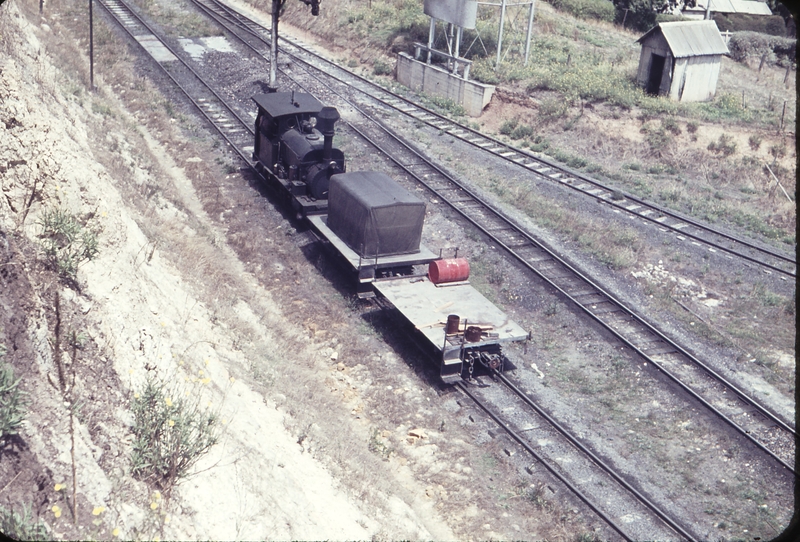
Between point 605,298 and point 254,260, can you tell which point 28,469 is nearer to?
point 254,260

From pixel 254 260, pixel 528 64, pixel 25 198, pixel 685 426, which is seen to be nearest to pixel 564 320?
pixel 685 426

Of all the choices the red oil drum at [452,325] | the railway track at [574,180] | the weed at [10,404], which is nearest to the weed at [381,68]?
the railway track at [574,180]

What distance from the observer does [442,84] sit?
33.7m

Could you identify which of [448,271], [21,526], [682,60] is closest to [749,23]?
[682,60]

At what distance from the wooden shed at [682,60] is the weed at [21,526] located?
30925 mm

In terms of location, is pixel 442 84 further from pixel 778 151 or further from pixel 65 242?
pixel 65 242

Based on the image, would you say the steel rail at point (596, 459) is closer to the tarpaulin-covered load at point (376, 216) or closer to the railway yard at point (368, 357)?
the railway yard at point (368, 357)

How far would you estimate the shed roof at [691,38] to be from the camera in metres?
31.1

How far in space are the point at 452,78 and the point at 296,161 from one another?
1529 centimetres

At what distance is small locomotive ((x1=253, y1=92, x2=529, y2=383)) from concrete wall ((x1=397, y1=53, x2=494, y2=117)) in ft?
41.1

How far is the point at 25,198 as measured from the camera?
11.5m

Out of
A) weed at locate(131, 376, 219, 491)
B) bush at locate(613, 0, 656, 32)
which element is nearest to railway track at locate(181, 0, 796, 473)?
weed at locate(131, 376, 219, 491)

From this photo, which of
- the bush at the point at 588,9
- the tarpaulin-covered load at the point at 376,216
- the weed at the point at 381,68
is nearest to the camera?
the tarpaulin-covered load at the point at 376,216

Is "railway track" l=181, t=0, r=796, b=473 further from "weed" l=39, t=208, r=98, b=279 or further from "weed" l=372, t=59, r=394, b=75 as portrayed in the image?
"weed" l=39, t=208, r=98, b=279
